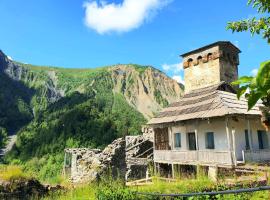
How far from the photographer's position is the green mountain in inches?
1983

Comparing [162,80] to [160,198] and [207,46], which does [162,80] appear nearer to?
[207,46]

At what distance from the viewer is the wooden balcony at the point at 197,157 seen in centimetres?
1808

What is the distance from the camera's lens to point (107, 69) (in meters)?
159

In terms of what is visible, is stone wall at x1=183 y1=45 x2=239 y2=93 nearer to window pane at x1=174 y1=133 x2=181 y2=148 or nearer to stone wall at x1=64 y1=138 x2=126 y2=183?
window pane at x1=174 y1=133 x2=181 y2=148

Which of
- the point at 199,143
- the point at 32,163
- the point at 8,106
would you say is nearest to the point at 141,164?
the point at 199,143

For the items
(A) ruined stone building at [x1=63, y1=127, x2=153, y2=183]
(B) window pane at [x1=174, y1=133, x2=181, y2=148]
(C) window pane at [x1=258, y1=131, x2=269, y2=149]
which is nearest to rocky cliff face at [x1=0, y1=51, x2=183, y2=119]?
(B) window pane at [x1=174, y1=133, x2=181, y2=148]

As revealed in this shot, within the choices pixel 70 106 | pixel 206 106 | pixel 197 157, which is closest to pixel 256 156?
pixel 197 157

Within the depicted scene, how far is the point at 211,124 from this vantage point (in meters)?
21.2

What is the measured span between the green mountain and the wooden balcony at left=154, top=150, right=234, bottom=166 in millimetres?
17184

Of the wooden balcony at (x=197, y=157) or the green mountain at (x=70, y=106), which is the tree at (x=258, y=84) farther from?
the green mountain at (x=70, y=106)

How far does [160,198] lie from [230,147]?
1080cm

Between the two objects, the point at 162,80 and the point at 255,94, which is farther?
the point at 162,80

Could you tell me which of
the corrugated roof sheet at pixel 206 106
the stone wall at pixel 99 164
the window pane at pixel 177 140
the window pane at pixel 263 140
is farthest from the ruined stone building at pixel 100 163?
the window pane at pixel 263 140

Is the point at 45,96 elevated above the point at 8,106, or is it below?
above
